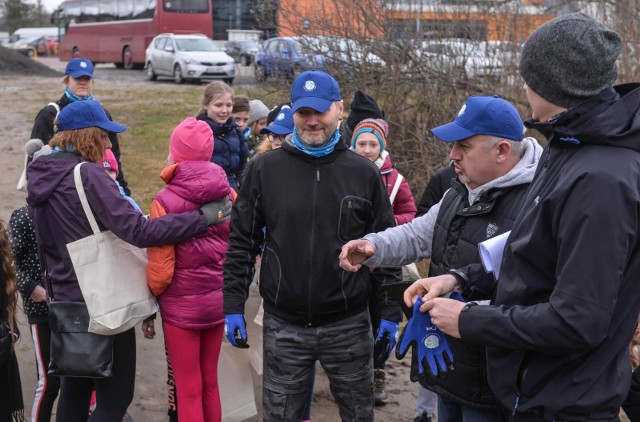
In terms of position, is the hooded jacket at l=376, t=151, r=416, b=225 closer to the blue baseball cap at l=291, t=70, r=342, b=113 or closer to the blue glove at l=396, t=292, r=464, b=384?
the blue baseball cap at l=291, t=70, r=342, b=113

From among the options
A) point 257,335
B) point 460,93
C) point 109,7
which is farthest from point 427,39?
point 109,7

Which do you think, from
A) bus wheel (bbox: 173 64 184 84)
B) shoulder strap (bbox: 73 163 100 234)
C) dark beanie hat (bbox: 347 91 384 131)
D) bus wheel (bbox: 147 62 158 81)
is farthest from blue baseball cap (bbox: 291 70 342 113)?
bus wheel (bbox: 147 62 158 81)

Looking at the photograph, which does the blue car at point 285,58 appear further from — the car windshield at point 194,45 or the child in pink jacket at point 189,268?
the car windshield at point 194,45

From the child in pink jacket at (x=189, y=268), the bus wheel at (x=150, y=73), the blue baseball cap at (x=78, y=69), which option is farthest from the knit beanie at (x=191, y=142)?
the bus wheel at (x=150, y=73)

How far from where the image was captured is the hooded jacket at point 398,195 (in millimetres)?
5004

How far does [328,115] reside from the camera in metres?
3.55

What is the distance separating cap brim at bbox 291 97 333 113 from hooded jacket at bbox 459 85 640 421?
1400mm

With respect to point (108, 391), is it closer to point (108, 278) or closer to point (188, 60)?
point (108, 278)

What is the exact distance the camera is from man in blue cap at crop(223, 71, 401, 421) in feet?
11.4

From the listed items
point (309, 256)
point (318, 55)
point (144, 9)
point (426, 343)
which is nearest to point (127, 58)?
point (144, 9)

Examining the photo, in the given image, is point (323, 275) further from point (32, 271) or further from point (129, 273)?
point (32, 271)

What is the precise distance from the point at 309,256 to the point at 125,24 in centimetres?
2961

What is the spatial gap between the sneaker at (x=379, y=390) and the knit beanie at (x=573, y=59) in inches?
131

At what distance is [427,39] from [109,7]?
25570 millimetres
